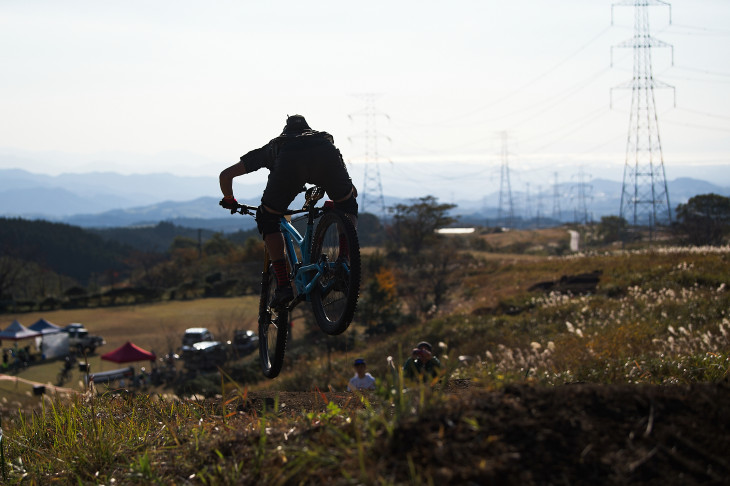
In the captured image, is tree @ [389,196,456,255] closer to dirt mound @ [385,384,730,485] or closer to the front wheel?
the front wheel

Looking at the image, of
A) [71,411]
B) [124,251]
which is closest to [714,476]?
[71,411]

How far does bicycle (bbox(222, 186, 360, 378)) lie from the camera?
6.01 m

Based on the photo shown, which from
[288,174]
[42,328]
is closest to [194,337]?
[42,328]

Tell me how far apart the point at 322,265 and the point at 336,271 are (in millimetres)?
186

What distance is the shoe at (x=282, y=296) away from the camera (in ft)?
21.3

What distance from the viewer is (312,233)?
6625 mm

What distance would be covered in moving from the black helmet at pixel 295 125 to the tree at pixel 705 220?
65101 millimetres

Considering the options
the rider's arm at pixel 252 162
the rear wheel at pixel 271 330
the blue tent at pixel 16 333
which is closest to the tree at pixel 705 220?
the blue tent at pixel 16 333

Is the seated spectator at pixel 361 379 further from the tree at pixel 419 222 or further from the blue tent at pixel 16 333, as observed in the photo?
the tree at pixel 419 222

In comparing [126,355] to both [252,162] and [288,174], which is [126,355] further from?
[288,174]

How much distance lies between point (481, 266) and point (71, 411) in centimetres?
5999

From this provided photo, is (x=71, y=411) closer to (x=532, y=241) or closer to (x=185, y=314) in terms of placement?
(x=185, y=314)

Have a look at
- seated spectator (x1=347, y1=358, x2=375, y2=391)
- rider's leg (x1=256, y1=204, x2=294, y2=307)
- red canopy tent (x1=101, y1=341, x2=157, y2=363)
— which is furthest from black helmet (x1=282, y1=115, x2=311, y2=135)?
red canopy tent (x1=101, y1=341, x2=157, y2=363)

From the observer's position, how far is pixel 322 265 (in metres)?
6.28
